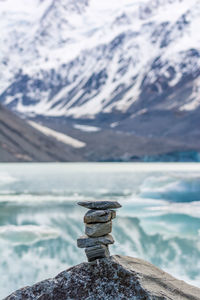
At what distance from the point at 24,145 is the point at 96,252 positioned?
79.4 metres

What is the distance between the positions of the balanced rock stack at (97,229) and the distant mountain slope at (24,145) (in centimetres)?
7296

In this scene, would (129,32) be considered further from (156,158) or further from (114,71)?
(156,158)

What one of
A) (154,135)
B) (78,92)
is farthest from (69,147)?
(78,92)

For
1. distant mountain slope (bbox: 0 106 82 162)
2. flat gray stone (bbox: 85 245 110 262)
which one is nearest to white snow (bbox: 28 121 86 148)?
distant mountain slope (bbox: 0 106 82 162)

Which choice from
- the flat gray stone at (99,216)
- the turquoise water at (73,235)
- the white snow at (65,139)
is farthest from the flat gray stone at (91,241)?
the white snow at (65,139)

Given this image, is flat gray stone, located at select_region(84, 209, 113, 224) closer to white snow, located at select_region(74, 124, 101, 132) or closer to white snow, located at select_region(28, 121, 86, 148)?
white snow, located at select_region(28, 121, 86, 148)

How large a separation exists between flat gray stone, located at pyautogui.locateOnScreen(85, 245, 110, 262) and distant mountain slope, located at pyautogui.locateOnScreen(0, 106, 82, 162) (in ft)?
240

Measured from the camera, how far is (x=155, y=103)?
140625mm

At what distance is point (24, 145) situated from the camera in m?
85.1

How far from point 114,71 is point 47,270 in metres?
172

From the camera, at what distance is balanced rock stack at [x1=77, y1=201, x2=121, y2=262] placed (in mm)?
6797

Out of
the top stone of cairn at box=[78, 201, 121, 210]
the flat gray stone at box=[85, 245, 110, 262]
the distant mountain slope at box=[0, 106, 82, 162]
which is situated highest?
the distant mountain slope at box=[0, 106, 82, 162]

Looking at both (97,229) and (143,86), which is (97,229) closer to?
(97,229)

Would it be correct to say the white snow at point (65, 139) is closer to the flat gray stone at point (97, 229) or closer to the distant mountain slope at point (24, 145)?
the distant mountain slope at point (24, 145)
